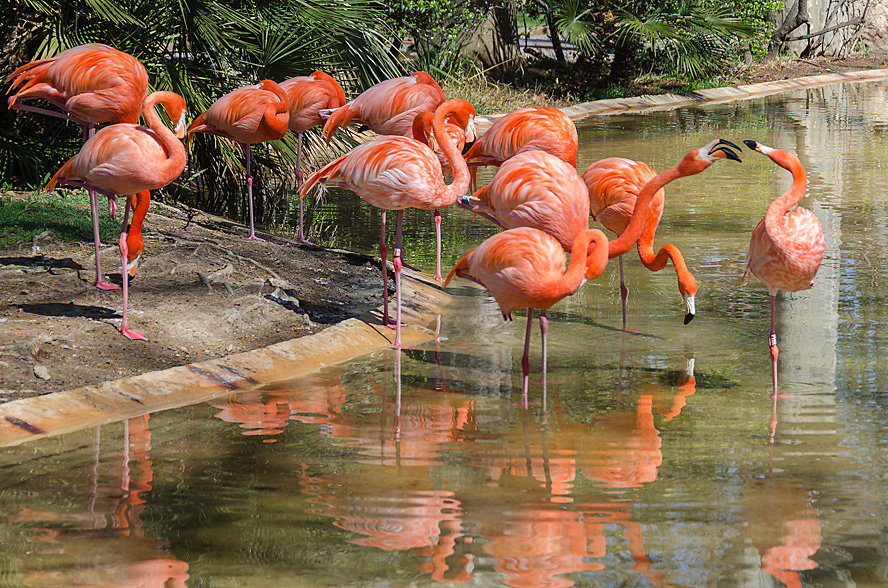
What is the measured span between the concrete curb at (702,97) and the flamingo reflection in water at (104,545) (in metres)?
9.96

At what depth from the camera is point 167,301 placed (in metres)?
5.39

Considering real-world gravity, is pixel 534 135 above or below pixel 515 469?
above

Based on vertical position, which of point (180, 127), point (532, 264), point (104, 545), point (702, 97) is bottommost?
point (104, 545)

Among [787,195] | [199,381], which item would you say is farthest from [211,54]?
[787,195]

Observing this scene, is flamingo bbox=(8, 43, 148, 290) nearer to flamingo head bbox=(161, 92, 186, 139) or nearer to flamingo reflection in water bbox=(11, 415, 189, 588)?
flamingo head bbox=(161, 92, 186, 139)

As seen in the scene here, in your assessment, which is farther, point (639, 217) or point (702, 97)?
point (702, 97)

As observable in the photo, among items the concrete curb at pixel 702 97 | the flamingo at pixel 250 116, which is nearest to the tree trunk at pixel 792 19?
the concrete curb at pixel 702 97

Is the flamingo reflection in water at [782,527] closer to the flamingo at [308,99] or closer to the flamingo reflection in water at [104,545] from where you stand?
the flamingo reflection in water at [104,545]

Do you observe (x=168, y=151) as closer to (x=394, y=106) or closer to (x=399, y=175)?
(x=399, y=175)

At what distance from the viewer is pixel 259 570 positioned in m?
2.82

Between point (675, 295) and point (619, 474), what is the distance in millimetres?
2670

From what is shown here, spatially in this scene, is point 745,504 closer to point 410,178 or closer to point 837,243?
point 410,178

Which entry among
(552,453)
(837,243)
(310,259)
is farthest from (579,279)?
(837,243)

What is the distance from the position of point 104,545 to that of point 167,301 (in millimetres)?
2598
